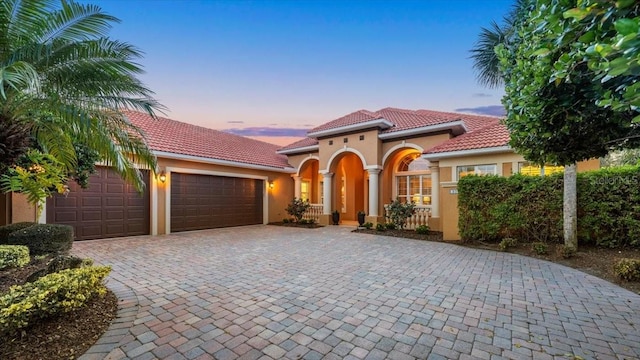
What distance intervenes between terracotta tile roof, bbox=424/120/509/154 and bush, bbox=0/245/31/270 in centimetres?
1197

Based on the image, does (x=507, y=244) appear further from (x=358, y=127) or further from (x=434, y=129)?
(x=358, y=127)

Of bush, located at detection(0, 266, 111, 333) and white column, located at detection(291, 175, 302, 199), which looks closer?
bush, located at detection(0, 266, 111, 333)

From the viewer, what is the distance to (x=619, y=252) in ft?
21.7

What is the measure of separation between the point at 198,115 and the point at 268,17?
8.91 m

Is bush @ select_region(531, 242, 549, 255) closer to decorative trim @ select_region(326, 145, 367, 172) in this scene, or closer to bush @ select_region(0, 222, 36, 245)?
decorative trim @ select_region(326, 145, 367, 172)

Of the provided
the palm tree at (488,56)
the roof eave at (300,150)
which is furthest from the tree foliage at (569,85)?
the roof eave at (300,150)

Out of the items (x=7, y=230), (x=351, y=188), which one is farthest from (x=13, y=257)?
(x=351, y=188)

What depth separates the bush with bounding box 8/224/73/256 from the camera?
5906mm

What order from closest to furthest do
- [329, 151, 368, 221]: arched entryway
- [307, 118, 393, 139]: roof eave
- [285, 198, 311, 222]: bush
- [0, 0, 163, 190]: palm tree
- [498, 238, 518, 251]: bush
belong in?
[0, 0, 163, 190]: palm tree
[498, 238, 518, 251]: bush
[307, 118, 393, 139]: roof eave
[285, 198, 311, 222]: bush
[329, 151, 368, 221]: arched entryway

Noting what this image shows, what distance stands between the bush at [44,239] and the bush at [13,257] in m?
1.07

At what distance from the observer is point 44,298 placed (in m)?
2.87

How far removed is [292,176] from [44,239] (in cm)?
1162

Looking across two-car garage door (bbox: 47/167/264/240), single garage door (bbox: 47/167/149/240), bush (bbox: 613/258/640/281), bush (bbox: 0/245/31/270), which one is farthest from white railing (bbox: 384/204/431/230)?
bush (bbox: 0/245/31/270)

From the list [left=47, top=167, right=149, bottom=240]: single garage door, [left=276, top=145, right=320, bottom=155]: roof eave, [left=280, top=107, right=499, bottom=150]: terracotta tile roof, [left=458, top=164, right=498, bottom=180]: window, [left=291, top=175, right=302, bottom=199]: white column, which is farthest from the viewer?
[left=291, top=175, right=302, bottom=199]: white column
